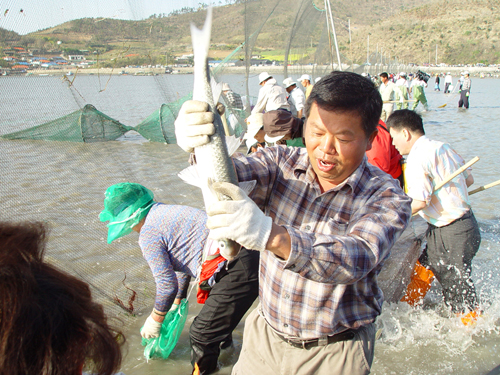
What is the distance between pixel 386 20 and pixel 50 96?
167170 millimetres

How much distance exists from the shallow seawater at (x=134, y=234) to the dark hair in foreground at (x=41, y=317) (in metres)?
0.71

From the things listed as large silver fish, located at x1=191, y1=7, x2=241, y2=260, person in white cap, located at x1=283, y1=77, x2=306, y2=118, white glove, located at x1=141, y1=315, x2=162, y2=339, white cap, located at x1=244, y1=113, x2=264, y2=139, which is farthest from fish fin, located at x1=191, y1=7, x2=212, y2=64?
person in white cap, located at x1=283, y1=77, x2=306, y2=118

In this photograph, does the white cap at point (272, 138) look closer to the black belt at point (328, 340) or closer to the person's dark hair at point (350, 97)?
the person's dark hair at point (350, 97)

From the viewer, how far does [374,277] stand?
2.06m

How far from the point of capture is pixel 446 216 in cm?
403

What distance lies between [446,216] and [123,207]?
10.7 ft

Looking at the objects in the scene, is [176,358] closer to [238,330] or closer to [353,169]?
[238,330]

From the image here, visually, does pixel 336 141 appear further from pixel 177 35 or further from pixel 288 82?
pixel 288 82

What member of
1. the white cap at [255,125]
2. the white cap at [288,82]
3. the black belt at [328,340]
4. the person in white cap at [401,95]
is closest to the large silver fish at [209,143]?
the black belt at [328,340]

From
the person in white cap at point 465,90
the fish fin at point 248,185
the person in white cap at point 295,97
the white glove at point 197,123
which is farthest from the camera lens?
the person in white cap at point 465,90

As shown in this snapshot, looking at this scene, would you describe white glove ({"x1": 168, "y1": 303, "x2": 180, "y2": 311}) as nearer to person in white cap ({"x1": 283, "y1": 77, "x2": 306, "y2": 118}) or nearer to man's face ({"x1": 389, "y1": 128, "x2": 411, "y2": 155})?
man's face ({"x1": 389, "y1": 128, "x2": 411, "y2": 155})

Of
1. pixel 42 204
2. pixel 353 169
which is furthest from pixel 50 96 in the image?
pixel 353 169

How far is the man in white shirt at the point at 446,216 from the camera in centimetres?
392

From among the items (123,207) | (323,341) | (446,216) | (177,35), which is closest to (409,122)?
(446,216)
